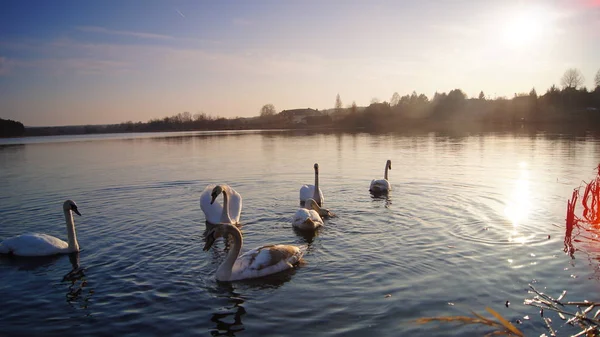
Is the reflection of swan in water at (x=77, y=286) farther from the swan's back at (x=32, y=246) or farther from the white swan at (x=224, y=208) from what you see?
the white swan at (x=224, y=208)

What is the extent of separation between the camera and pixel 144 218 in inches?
529

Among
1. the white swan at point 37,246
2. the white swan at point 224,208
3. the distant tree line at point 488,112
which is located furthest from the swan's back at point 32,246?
the distant tree line at point 488,112

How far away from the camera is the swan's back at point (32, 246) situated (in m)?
9.95

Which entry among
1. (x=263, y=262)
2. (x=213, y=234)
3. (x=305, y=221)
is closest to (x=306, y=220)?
(x=305, y=221)

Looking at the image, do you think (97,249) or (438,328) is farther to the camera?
(97,249)

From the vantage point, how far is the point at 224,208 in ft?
40.3

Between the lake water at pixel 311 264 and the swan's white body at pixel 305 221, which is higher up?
the swan's white body at pixel 305 221

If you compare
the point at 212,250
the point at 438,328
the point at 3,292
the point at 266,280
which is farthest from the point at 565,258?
the point at 3,292

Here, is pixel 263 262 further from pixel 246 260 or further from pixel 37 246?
pixel 37 246

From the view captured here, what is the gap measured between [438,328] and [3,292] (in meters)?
7.67

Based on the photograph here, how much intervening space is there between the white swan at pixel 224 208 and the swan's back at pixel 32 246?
3.78 metres

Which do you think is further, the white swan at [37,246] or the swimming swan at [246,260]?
the white swan at [37,246]

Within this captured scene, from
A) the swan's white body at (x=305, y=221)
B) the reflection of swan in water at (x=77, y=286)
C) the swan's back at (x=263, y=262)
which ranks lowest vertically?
the reflection of swan in water at (x=77, y=286)

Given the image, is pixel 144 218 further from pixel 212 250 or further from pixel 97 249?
pixel 212 250
